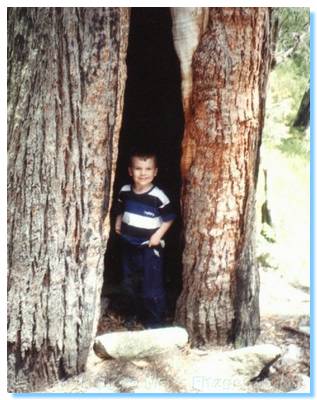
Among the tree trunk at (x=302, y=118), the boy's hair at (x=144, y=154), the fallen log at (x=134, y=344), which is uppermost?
the tree trunk at (x=302, y=118)

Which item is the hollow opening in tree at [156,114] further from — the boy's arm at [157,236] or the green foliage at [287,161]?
the green foliage at [287,161]

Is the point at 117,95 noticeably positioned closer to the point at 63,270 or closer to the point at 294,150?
the point at 63,270

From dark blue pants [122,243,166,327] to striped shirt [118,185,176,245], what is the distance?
0.10m

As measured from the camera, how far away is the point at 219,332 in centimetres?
347

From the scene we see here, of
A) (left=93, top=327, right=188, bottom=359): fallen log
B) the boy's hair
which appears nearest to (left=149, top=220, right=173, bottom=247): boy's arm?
the boy's hair

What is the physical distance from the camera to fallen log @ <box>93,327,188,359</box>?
3.21 meters

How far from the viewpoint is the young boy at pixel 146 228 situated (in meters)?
3.73

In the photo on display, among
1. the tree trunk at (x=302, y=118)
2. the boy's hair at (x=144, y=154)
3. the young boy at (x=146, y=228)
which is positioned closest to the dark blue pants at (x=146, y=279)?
the young boy at (x=146, y=228)

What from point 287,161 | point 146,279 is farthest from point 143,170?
point 287,161

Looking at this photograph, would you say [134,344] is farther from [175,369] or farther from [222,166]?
[222,166]

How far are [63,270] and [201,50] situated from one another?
155 centimetres

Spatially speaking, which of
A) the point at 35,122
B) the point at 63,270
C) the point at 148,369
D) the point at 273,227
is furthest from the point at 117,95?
the point at 273,227

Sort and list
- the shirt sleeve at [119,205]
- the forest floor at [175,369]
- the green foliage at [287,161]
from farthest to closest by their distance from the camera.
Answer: the green foliage at [287,161], the shirt sleeve at [119,205], the forest floor at [175,369]

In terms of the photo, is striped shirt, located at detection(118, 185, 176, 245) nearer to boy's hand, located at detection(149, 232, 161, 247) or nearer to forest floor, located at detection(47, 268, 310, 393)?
boy's hand, located at detection(149, 232, 161, 247)
